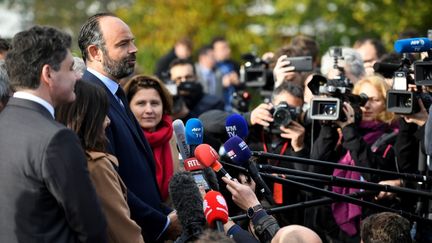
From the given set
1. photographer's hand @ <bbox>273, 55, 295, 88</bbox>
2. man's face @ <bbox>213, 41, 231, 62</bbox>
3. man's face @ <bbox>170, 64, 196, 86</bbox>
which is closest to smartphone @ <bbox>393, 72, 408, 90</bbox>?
photographer's hand @ <bbox>273, 55, 295, 88</bbox>

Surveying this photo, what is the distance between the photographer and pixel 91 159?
17.8 ft

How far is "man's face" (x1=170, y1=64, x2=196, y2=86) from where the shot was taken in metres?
Answer: 12.0

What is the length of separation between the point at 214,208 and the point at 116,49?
65.3 inches

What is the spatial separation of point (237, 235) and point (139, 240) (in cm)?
55

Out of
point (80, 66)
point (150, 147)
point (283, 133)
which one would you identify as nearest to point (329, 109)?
point (283, 133)

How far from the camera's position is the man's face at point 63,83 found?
16.6 feet

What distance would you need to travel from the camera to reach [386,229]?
243 inches

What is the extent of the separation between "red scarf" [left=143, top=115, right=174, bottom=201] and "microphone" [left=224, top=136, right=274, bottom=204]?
107cm

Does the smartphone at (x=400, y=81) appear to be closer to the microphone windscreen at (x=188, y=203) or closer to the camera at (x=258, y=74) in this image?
the microphone windscreen at (x=188, y=203)

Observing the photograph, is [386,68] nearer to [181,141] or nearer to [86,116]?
[181,141]

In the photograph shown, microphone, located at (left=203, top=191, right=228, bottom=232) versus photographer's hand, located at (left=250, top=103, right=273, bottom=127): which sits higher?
photographer's hand, located at (left=250, top=103, right=273, bottom=127)

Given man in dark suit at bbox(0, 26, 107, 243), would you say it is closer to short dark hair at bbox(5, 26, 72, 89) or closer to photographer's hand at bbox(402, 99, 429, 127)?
short dark hair at bbox(5, 26, 72, 89)

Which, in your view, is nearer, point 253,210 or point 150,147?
point 253,210

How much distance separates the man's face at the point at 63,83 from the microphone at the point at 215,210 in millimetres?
827
